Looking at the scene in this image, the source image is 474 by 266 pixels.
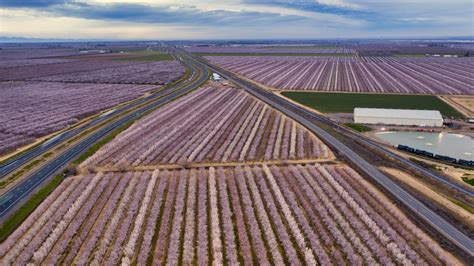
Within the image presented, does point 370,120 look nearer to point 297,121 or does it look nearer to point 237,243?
point 297,121

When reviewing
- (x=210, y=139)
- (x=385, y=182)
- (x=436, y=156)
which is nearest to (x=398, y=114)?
(x=436, y=156)

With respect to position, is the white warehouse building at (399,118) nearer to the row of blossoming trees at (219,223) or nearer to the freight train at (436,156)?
the freight train at (436,156)

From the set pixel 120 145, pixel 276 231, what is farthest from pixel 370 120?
pixel 120 145

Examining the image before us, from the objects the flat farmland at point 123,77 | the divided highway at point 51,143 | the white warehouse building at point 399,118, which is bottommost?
the divided highway at point 51,143

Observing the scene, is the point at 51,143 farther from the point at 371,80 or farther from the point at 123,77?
the point at 371,80

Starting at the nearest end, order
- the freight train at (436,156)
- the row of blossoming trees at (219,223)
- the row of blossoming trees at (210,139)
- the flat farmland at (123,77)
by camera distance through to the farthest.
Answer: the row of blossoming trees at (219,223) < the freight train at (436,156) < the row of blossoming trees at (210,139) < the flat farmland at (123,77)

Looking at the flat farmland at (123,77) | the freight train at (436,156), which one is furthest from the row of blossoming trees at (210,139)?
the flat farmland at (123,77)

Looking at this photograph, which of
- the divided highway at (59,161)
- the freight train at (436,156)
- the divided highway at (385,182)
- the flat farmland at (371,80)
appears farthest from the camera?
the flat farmland at (371,80)
